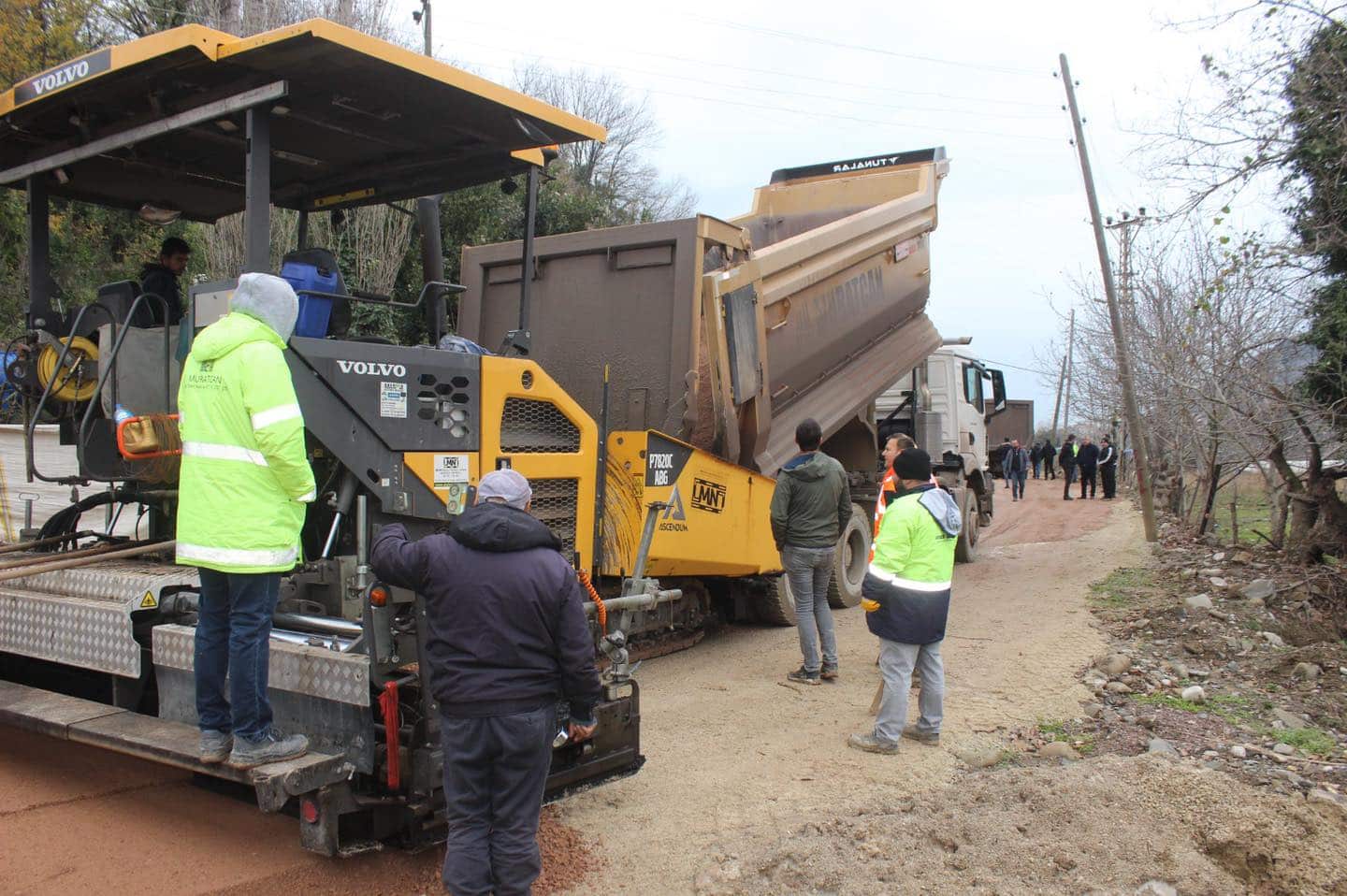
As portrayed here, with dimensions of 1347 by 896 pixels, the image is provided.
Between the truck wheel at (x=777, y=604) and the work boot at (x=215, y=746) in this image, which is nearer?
the work boot at (x=215, y=746)

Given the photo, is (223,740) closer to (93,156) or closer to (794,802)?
(794,802)

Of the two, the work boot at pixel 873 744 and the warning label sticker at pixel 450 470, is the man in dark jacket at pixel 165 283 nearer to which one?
the warning label sticker at pixel 450 470

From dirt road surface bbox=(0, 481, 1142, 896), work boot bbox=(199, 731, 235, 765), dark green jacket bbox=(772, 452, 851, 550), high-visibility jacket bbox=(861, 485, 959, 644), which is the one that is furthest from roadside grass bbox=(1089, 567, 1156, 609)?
work boot bbox=(199, 731, 235, 765)

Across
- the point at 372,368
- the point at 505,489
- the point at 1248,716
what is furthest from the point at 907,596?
the point at 372,368

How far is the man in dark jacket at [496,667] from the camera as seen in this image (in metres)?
2.88

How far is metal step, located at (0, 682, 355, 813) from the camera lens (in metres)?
3.14

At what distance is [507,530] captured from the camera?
2902 mm

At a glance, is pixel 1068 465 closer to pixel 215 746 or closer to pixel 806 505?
pixel 806 505

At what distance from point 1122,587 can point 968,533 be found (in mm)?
2504

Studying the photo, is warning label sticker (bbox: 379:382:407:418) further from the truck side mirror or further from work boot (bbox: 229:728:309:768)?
the truck side mirror

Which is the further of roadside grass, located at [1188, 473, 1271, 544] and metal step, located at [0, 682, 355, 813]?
roadside grass, located at [1188, 473, 1271, 544]

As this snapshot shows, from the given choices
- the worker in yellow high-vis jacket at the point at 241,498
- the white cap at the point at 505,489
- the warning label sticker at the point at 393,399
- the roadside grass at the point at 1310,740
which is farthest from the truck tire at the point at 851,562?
the worker in yellow high-vis jacket at the point at 241,498

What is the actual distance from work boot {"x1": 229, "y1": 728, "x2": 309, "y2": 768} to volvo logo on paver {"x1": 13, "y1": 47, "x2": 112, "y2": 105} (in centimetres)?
250

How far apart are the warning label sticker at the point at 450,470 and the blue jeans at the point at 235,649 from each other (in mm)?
809
